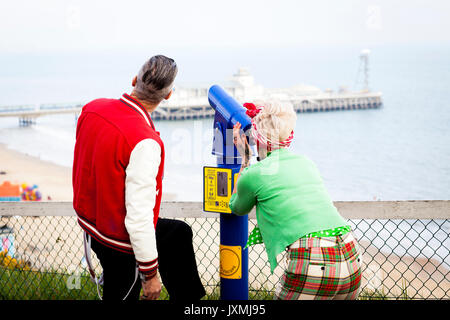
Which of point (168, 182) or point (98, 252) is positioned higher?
point (98, 252)

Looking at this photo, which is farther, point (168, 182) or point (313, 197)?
point (168, 182)

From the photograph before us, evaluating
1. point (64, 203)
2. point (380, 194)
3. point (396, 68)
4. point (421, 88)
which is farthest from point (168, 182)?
point (396, 68)

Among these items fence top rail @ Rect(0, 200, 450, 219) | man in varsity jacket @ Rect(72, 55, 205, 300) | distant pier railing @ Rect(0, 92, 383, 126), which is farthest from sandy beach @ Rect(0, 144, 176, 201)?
man in varsity jacket @ Rect(72, 55, 205, 300)

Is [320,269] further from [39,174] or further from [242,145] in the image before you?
[39,174]

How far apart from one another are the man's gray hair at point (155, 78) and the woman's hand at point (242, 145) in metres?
0.46

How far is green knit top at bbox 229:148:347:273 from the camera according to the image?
5.97 feet

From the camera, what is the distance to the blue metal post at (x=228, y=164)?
2428mm

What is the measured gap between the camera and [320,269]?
177 centimetres

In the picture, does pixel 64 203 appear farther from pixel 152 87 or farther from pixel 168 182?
pixel 168 182

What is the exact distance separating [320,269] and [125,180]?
781 mm

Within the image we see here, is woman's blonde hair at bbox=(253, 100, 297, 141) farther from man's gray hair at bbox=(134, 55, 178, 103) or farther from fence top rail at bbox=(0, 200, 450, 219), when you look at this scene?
fence top rail at bbox=(0, 200, 450, 219)

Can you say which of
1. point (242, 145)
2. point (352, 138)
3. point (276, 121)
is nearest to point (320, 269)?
point (276, 121)

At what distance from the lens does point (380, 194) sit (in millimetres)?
24891
